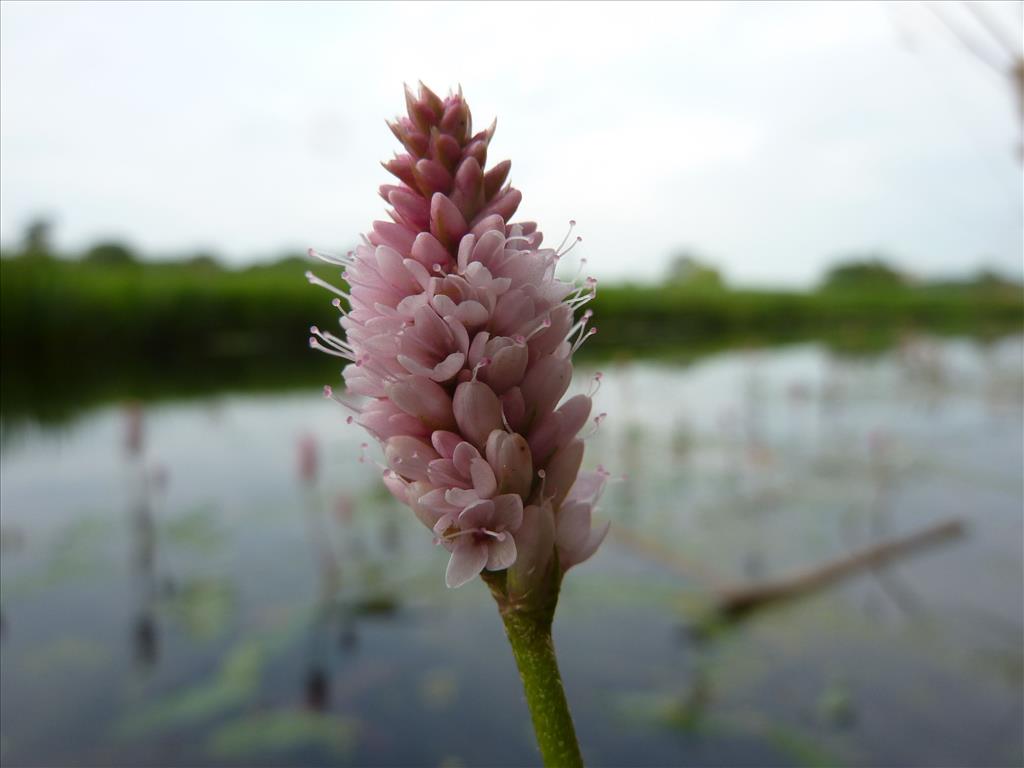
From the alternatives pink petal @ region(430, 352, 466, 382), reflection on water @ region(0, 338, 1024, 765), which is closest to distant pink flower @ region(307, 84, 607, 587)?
pink petal @ region(430, 352, 466, 382)

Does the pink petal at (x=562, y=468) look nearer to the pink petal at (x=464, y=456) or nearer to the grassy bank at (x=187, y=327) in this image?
the pink petal at (x=464, y=456)

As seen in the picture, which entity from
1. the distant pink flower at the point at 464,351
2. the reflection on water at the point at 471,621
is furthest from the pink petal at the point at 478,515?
the reflection on water at the point at 471,621

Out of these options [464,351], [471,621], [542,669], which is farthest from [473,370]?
[471,621]

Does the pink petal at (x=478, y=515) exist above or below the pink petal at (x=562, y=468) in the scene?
below

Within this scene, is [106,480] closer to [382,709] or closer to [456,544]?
[382,709]

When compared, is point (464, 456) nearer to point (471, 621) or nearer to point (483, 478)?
point (483, 478)

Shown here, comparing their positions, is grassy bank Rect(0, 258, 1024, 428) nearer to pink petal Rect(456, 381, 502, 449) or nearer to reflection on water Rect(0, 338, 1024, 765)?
reflection on water Rect(0, 338, 1024, 765)
